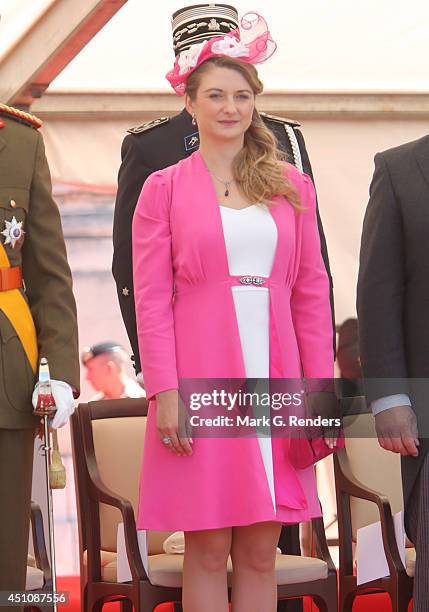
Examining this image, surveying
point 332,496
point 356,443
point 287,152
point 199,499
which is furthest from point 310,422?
point 332,496

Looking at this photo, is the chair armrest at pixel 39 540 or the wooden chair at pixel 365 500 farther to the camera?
the wooden chair at pixel 365 500

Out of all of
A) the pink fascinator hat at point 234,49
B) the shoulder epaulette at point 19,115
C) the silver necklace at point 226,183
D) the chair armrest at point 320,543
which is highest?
the pink fascinator hat at point 234,49

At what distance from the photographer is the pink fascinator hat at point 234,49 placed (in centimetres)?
364

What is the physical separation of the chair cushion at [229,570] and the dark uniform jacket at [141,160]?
1.98 feet

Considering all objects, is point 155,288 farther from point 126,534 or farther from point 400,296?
point 126,534

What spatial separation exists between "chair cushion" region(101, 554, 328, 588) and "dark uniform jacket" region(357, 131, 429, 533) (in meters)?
0.78

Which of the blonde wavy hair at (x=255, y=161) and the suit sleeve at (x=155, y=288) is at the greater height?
the blonde wavy hair at (x=255, y=161)

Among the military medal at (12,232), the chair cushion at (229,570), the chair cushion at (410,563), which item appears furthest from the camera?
the chair cushion at (410,563)

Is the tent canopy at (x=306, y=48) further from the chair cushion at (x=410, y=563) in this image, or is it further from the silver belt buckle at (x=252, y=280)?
the silver belt buckle at (x=252, y=280)

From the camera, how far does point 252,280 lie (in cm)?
350

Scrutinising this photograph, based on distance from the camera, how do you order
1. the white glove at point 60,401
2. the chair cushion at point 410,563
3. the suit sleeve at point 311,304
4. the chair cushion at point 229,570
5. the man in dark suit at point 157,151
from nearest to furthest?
the white glove at point 60,401
the suit sleeve at point 311,304
the chair cushion at point 229,570
the man in dark suit at point 157,151
the chair cushion at point 410,563

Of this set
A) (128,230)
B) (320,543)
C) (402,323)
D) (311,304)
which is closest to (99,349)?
(320,543)

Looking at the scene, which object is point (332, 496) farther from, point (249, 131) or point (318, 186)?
point (249, 131)

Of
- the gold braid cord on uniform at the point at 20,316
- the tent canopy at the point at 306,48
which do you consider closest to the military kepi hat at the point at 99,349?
the tent canopy at the point at 306,48
